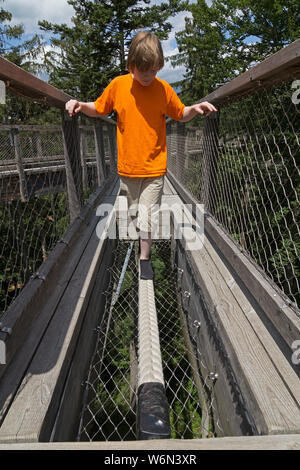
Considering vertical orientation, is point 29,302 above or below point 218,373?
above

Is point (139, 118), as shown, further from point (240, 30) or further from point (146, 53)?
point (240, 30)

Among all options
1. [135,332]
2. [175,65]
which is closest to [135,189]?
[135,332]

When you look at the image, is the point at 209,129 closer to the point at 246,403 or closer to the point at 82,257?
the point at 82,257

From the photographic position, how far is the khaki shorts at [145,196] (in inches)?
84.7

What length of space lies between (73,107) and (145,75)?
448mm

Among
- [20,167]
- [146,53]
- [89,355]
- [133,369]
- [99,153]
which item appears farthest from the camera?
[20,167]

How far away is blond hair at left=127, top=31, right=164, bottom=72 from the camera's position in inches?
67.6

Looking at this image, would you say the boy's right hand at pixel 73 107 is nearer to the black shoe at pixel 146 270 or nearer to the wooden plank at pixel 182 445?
the black shoe at pixel 146 270

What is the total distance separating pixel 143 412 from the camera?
1.28m

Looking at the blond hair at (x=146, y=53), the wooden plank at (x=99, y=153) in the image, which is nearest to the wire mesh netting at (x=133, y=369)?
Answer: the wooden plank at (x=99, y=153)

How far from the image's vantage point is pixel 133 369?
10.5 feet

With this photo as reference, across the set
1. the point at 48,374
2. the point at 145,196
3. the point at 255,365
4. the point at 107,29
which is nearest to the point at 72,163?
the point at 145,196

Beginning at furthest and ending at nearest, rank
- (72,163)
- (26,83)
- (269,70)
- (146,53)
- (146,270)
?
(72,163) → (146,270) → (146,53) → (26,83) → (269,70)

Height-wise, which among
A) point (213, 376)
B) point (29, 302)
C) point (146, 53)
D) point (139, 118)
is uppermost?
point (146, 53)
